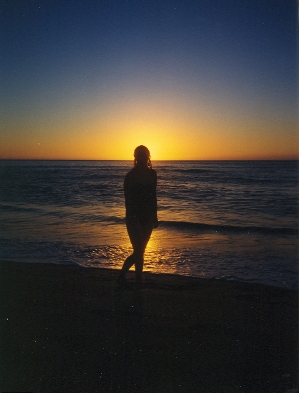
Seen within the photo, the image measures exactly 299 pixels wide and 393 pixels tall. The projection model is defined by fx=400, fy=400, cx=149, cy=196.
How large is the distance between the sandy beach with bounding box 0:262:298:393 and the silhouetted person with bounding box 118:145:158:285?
68 cm

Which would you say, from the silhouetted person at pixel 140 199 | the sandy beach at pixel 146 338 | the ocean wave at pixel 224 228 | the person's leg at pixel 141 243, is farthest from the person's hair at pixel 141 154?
the ocean wave at pixel 224 228

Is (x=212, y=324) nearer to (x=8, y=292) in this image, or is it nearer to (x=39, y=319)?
(x=39, y=319)

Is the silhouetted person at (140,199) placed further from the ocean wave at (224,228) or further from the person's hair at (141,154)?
the ocean wave at (224,228)

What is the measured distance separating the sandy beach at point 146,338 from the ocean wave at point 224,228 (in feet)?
19.1

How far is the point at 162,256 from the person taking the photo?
7.27 metres

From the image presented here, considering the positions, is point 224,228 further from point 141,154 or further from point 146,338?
point 146,338

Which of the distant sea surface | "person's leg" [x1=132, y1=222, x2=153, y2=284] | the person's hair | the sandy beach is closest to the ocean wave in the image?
the distant sea surface

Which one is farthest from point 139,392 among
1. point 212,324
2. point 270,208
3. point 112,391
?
point 270,208

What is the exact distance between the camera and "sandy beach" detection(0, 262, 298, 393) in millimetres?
2662

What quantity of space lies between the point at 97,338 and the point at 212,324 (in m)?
1.11

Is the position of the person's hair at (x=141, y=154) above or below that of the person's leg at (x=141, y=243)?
above

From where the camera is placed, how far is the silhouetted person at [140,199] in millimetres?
4555

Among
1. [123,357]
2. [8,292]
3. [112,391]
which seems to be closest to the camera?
[112,391]

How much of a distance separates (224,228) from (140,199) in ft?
24.2
